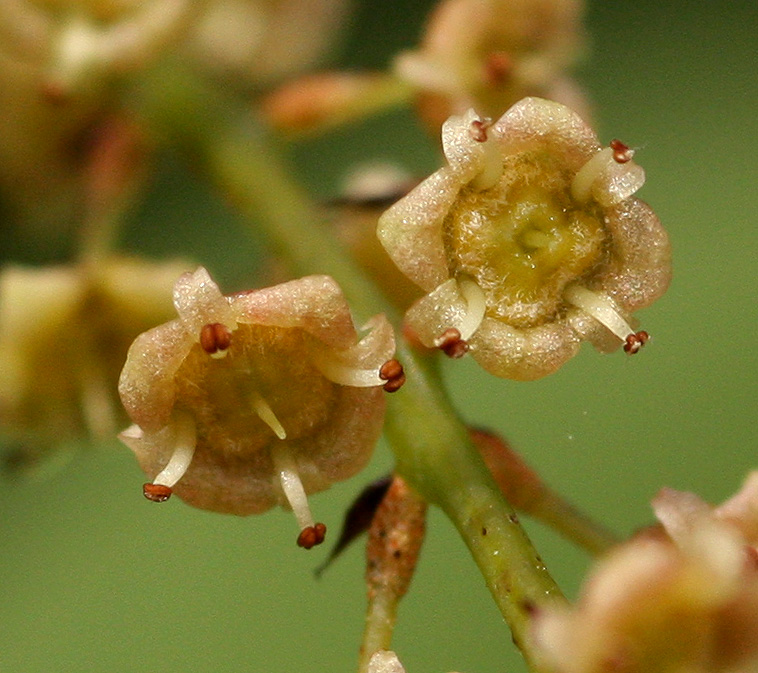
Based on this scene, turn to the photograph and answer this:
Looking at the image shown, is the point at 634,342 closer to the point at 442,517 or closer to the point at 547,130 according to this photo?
the point at 547,130

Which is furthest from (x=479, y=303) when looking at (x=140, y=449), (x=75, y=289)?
(x=75, y=289)

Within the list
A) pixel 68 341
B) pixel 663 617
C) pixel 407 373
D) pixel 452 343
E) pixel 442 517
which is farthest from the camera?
pixel 68 341

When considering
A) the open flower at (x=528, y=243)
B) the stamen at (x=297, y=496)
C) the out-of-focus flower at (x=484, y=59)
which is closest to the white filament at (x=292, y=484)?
the stamen at (x=297, y=496)

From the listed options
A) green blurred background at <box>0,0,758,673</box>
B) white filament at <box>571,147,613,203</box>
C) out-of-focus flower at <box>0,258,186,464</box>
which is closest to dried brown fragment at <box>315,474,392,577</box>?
→ white filament at <box>571,147,613,203</box>

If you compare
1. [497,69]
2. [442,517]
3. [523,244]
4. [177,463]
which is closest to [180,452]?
[177,463]

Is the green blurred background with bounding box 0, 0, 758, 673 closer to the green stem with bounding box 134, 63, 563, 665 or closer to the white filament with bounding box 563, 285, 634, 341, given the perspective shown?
the green stem with bounding box 134, 63, 563, 665

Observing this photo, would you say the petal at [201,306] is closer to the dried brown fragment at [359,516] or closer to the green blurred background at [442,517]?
the dried brown fragment at [359,516]

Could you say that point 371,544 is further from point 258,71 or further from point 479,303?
point 258,71
